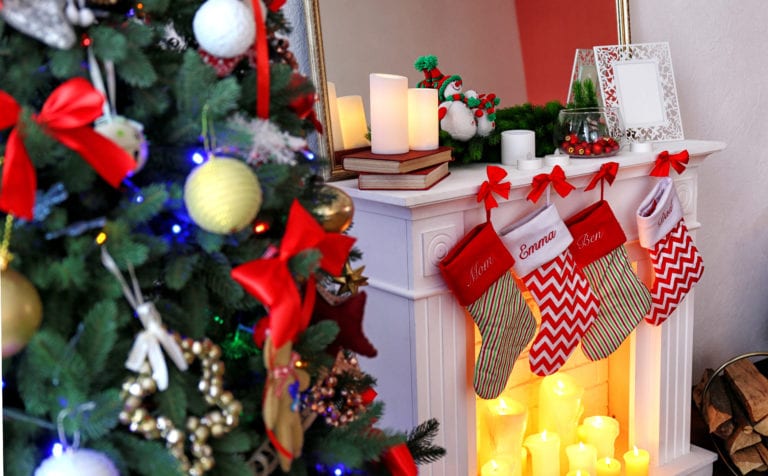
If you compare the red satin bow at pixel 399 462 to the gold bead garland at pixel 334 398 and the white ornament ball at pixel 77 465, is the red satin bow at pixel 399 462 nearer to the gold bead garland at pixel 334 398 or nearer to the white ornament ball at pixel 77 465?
the gold bead garland at pixel 334 398

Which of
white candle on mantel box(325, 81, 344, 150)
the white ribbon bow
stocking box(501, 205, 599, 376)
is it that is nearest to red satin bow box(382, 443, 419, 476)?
the white ribbon bow

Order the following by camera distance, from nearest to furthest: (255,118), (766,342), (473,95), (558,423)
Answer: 1. (255,118)
2. (473,95)
3. (558,423)
4. (766,342)

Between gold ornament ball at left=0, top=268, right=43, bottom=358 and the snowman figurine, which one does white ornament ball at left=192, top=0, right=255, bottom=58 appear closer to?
gold ornament ball at left=0, top=268, right=43, bottom=358

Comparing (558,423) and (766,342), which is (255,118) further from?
(766,342)

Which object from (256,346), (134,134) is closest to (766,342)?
(256,346)

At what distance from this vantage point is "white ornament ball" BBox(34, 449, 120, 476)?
79 cm

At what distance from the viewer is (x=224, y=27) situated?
0.91 meters

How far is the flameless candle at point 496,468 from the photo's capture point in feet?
6.40

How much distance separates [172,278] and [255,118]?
0.70 feet

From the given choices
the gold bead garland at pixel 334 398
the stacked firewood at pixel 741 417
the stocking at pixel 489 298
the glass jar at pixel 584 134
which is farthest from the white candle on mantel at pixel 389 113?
the stacked firewood at pixel 741 417

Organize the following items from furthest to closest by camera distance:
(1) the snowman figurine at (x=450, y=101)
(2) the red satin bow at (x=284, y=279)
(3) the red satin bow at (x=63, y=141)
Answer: (1) the snowman figurine at (x=450, y=101) → (2) the red satin bow at (x=284, y=279) → (3) the red satin bow at (x=63, y=141)

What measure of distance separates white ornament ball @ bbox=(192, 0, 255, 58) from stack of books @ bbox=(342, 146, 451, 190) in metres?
0.71

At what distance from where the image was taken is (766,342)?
9.73 feet

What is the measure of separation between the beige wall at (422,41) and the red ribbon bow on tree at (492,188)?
1.18 feet
